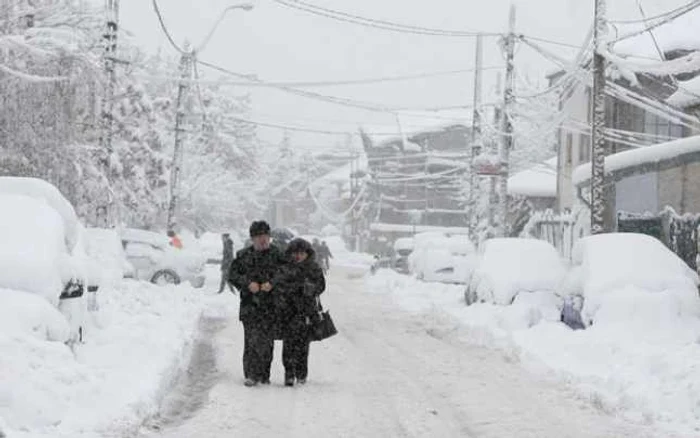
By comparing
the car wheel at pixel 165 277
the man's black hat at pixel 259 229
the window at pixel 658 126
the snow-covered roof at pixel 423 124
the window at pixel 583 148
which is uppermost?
the snow-covered roof at pixel 423 124

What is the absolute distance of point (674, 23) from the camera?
34281 mm

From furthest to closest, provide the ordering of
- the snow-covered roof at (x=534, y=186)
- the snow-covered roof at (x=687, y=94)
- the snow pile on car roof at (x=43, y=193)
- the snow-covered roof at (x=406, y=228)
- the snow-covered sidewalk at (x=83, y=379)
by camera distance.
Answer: the snow-covered roof at (x=406, y=228) → the snow-covered roof at (x=534, y=186) → the snow-covered roof at (x=687, y=94) → the snow pile on car roof at (x=43, y=193) → the snow-covered sidewalk at (x=83, y=379)

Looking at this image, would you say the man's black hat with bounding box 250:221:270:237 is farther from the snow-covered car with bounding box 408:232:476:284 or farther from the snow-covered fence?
the snow-covered car with bounding box 408:232:476:284

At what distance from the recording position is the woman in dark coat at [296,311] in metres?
10.8

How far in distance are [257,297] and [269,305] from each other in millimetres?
143

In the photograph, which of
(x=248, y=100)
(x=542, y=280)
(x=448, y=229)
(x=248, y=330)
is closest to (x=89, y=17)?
(x=542, y=280)

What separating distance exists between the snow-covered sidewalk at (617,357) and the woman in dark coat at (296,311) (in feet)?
9.12

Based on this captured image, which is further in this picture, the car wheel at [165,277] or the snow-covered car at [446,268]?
the snow-covered car at [446,268]

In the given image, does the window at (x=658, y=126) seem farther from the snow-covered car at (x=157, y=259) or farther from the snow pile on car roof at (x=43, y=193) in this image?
the snow pile on car roof at (x=43, y=193)

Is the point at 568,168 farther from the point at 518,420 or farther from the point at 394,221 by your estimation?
the point at 394,221

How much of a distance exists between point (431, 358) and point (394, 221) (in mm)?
64681

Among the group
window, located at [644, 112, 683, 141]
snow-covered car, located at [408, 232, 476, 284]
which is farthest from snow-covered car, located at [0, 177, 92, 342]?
window, located at [644, 112, 683, 141]

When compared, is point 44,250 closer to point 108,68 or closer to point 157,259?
point 108,68

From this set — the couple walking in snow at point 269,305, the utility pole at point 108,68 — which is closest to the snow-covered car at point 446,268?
the utility pole at point 108,68
